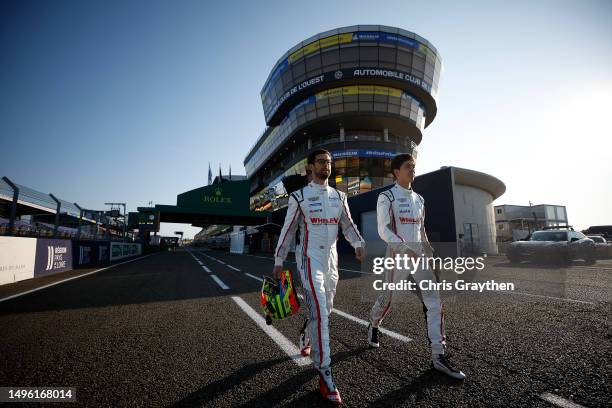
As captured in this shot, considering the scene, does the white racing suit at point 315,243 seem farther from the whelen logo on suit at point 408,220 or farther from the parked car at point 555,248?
the parked car at point 555,248

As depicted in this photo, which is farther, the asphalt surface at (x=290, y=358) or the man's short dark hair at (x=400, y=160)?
the man's short dark hair at (x=400, y=160)

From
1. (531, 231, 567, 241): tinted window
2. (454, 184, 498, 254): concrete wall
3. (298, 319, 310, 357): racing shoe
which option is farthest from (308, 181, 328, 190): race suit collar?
(454, 184, 498, 254): concrete wall

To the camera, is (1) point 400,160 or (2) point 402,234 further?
(1) point 400,160

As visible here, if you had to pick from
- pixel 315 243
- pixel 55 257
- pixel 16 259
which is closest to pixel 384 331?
pixel 315 243

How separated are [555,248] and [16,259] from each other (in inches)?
795

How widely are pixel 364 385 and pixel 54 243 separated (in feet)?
47.6

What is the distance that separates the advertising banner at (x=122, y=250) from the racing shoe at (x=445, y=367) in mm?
23572

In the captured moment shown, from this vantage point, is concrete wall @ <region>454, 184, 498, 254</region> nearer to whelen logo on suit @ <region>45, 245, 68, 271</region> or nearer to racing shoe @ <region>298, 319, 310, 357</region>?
racing shoe @ <region>298, 319, 310, 357</region>

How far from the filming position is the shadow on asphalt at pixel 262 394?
189 centimetres

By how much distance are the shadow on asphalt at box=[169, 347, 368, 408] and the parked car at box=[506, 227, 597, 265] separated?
13.8 meters

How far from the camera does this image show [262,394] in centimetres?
201

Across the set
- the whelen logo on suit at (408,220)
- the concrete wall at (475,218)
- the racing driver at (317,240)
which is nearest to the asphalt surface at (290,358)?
the racing driver at (317,240)

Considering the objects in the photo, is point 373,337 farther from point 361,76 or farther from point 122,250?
point 361,76

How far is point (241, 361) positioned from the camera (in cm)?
260
